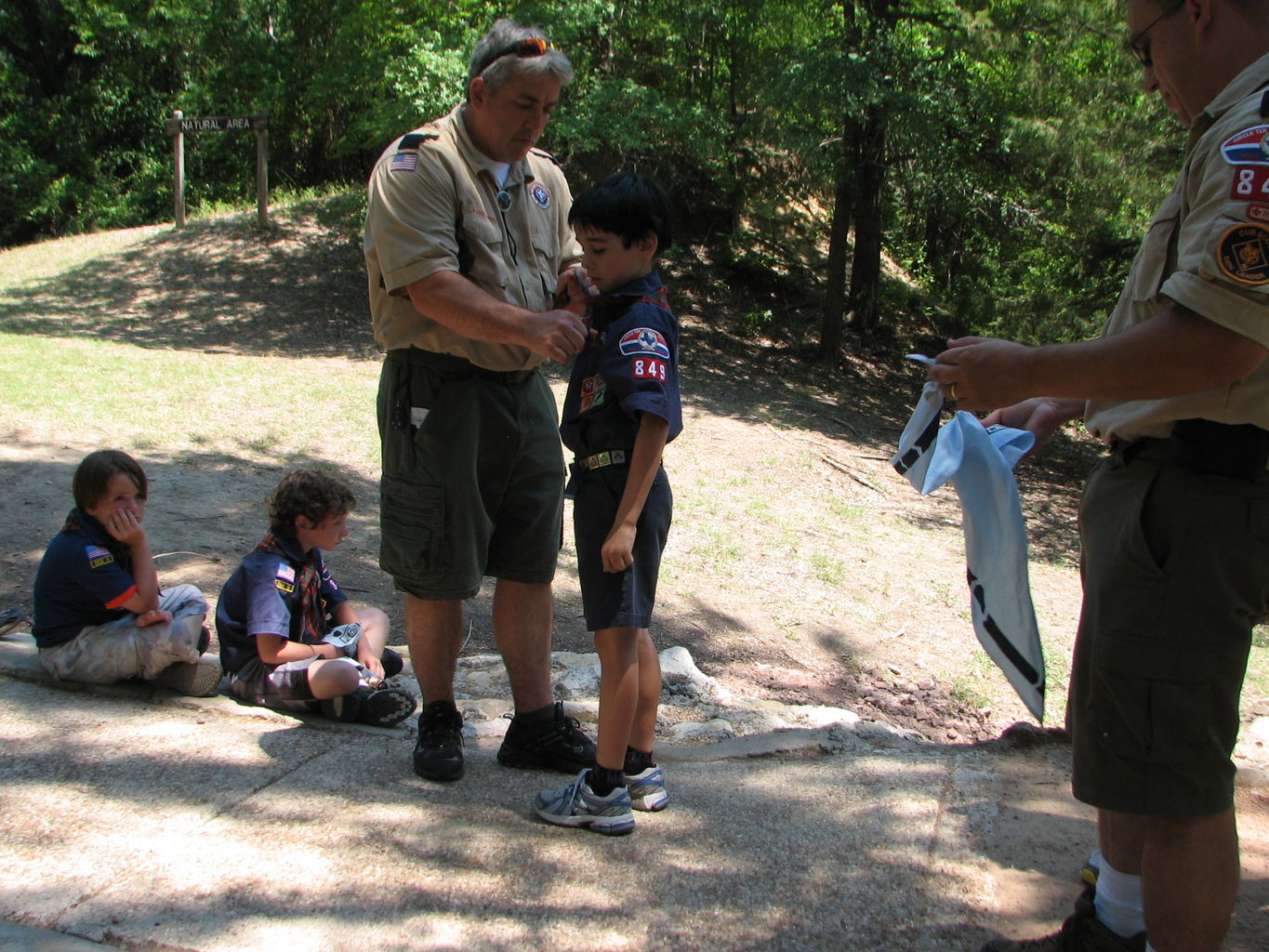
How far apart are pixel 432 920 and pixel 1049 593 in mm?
5604

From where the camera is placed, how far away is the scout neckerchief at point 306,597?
Answer: 3.53 m

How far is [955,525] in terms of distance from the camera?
26.4 feet

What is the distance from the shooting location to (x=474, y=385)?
285 cm

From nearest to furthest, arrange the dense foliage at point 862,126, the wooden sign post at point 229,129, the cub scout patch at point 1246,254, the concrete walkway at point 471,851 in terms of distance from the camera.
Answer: the cub scout patch at point 1246,254
the concrete walkway at point 471,851
the dense foliage at point 862,126
the wooden sign post at point 229,129

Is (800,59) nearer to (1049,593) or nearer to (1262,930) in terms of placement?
(1049,593)

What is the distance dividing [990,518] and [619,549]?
85cm

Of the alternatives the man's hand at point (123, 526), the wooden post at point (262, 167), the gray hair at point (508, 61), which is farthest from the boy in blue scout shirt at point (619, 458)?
the wooden post at point (262, 167)

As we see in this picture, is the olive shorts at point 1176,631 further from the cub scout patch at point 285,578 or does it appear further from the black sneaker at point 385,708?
the cub scout patch at point 285,578

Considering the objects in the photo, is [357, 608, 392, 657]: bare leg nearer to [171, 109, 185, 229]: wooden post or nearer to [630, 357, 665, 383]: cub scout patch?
[630, 357, 665, 383]: cub scout patch

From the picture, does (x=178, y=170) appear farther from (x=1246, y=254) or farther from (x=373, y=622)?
(x=1246, y=254)

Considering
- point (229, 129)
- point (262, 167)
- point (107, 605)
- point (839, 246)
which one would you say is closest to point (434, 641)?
point (107, 605)

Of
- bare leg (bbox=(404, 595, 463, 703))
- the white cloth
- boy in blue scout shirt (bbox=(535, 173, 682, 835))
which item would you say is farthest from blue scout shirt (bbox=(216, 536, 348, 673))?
the white cloth

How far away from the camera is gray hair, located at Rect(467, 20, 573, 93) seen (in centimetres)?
273

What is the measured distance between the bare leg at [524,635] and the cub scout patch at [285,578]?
27.8 inches
